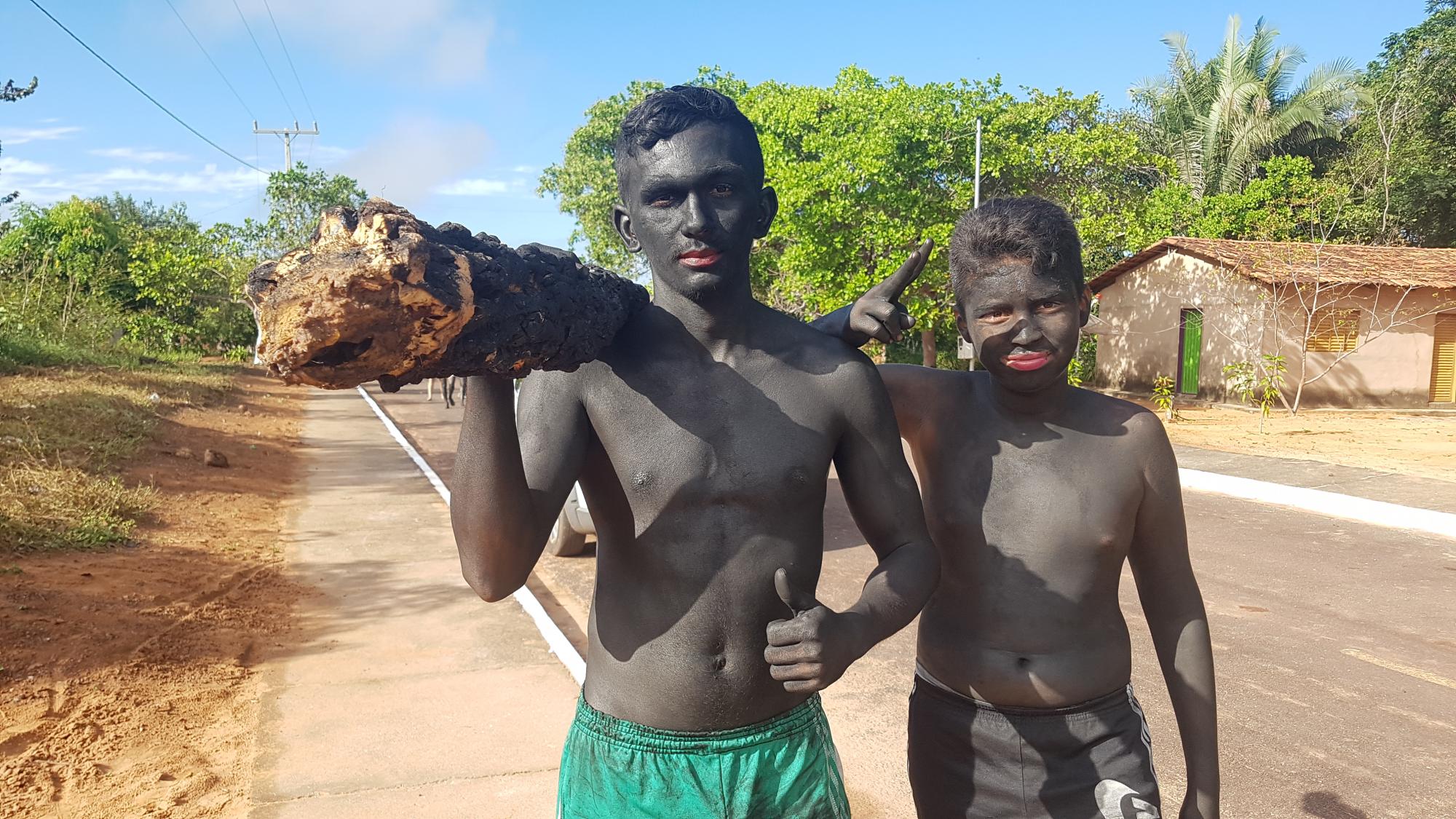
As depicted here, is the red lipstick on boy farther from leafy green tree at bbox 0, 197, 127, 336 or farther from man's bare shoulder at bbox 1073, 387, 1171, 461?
leafy green tree at bbox 0, 197, 127, 336

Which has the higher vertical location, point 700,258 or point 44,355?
point 700,258

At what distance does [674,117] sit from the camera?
1650 mm

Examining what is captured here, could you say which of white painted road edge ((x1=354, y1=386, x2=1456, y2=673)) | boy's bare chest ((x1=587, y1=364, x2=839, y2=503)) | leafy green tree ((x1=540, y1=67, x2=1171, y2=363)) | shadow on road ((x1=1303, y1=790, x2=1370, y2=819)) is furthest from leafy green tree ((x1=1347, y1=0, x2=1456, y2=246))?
boy's bare chest ((x1=587, y1=364, x2=839, y2=503))

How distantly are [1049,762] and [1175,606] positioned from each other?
39cm

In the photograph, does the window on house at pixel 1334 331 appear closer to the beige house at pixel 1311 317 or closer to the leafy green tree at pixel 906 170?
the beige house at pixel 1311 317

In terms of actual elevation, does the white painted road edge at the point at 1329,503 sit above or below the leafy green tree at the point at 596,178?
below

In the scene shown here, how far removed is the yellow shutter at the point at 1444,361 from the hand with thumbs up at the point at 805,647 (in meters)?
21.8

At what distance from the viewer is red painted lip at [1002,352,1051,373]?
1.84m

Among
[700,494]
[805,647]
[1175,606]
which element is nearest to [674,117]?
[700,494]

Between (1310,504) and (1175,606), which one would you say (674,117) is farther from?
(1310,504)

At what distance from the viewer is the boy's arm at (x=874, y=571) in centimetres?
138

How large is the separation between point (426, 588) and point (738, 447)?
17.2ft

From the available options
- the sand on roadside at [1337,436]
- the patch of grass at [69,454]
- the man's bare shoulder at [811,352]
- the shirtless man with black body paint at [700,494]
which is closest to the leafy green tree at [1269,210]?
the sand on roadside at [1337,436]

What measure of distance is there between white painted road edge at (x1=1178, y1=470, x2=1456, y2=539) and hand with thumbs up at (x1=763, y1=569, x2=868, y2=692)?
21.5 ft
